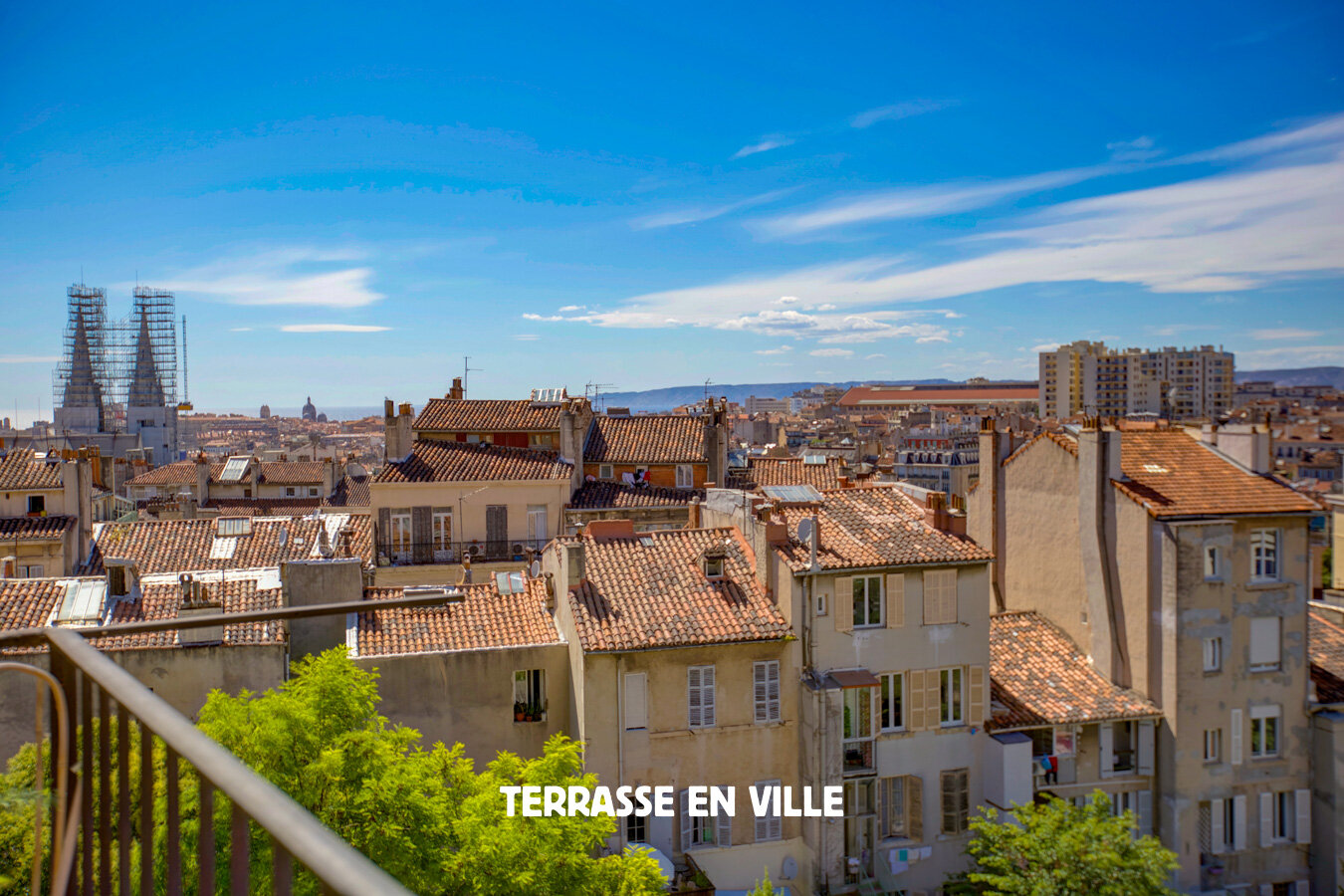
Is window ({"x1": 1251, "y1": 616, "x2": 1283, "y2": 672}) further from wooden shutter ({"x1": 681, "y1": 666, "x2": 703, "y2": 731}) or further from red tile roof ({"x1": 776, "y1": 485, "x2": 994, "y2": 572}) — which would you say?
wooden shutter ({"x1": 681, "y1": 666, "x2": 703, "y2": 731})

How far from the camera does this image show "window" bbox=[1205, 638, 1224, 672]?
24703 millimetres

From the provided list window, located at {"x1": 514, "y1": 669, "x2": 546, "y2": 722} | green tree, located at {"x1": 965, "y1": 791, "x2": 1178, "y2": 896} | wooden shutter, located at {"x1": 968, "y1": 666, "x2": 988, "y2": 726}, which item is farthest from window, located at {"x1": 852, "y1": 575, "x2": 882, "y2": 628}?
window, located at {"x1": 514, "y1": 669, "x2": 546, "y2": 722}

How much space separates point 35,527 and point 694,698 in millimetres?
28367

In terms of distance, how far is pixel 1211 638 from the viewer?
80.7ft

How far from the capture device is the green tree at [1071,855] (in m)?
20.6

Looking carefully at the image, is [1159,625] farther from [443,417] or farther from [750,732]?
[443,417]

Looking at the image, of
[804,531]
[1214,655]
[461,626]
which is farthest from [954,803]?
[461,626]

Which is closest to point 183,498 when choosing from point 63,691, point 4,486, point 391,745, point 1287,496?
point 4,486

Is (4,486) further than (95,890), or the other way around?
(4,486)

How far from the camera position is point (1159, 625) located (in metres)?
24.7

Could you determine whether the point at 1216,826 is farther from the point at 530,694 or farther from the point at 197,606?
the point at 197,606

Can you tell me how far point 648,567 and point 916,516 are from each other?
278 inches

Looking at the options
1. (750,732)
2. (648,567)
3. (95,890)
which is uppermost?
(95,890)

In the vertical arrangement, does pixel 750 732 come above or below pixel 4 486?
below
